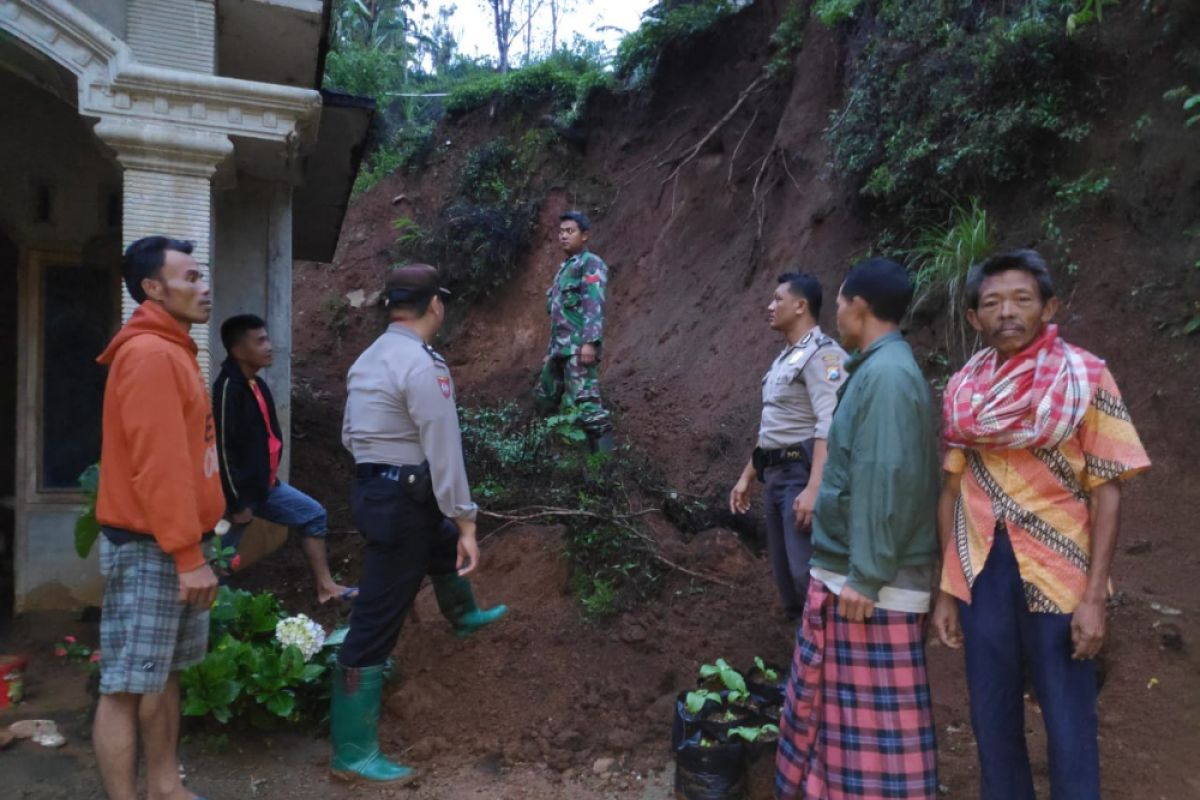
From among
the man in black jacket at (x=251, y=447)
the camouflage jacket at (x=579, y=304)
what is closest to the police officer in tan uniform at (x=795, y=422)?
the man in black jacket at (x=251, y=447)

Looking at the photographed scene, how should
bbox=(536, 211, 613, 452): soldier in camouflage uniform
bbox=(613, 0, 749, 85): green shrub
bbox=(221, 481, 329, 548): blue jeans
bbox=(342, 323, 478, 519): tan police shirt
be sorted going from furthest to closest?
1. bbox=(613, 0, 749, 85): green shrub
2. bbox=(536, 211, 613, 452): soldier in camouflage uniform
3. bbox=(221, 481, 329, 548): blue jeans
4. bbox=(342, 323, 478, 519): tan police shirt

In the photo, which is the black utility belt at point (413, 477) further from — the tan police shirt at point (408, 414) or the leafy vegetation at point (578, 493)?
the leafy vegetation at point (578, 493)

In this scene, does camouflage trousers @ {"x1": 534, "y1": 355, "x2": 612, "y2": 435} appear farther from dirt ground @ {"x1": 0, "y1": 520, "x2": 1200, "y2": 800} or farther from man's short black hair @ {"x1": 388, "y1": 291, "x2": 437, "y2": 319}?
man's short black hair @ {"x1": 388, "y1": 291, "x2": 437, "y2": 319}

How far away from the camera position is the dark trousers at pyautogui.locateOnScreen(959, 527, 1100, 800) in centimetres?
236

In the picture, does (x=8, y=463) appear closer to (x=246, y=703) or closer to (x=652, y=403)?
(x=246, y=703)

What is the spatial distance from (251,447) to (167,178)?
4.60ft

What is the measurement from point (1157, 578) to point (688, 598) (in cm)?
222

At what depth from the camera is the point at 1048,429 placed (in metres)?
2.32

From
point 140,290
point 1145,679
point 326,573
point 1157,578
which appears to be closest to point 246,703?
point 326,573

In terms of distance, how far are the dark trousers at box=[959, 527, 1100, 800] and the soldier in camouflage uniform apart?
4.12 meters

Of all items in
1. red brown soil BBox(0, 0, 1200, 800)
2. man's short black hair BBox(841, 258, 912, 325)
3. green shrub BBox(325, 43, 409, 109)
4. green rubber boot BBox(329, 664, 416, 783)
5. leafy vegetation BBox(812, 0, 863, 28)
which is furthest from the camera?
green shrub BBox(325, 43, 409, 109)

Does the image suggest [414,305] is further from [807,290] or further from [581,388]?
[581,388]

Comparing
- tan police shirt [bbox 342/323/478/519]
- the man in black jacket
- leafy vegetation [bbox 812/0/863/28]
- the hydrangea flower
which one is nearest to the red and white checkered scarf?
tan police shirt [bbox 342/323/478/519]

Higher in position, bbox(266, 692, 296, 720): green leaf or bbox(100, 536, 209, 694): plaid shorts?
bbox(100, 536, 209, 694): plaid shorts
